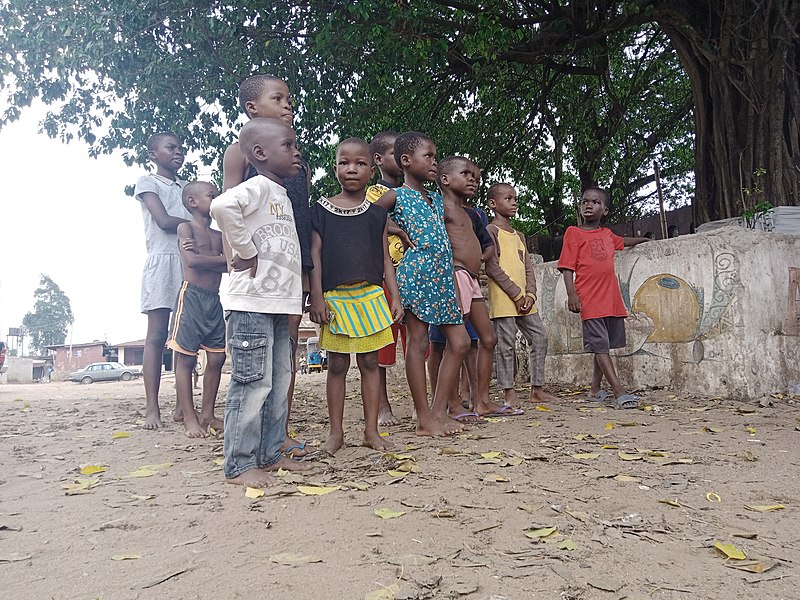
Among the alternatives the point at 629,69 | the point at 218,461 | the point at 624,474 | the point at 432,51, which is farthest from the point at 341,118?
the point at 629,69

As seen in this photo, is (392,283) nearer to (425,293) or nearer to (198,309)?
(425,293)

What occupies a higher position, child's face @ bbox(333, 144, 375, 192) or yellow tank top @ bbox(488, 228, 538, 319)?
child's face @ bbox(333, 144, 375, 192)

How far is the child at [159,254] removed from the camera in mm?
4172

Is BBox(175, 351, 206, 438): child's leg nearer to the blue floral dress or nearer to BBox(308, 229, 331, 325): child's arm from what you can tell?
BBox(308, 229, 331, 325): child's arm

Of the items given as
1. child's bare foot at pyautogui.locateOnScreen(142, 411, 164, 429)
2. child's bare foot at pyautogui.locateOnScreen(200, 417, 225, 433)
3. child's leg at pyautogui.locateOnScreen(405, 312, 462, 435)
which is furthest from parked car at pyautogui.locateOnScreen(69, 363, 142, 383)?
child's leg at pyautogui.locateOnScreen(405, 312, 462, 435)

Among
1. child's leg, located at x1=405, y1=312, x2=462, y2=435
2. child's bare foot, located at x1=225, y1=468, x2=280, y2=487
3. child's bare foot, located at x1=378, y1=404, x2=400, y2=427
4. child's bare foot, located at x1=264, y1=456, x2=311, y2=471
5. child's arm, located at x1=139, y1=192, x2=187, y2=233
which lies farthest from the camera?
child's arm, located at x1=139, y1=192, x2=187, y2=233

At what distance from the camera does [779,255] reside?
4.89 meters

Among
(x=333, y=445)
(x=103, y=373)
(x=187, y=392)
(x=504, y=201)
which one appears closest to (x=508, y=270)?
(x=504, y=201)

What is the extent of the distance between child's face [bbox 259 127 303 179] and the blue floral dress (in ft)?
2.64

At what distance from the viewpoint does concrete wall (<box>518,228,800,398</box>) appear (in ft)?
15.4

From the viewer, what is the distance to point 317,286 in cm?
302

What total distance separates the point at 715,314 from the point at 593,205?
4.09 ft

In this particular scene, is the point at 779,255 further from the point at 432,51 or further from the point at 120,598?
the point at 120,598

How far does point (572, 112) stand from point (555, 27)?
2713 millimetres
